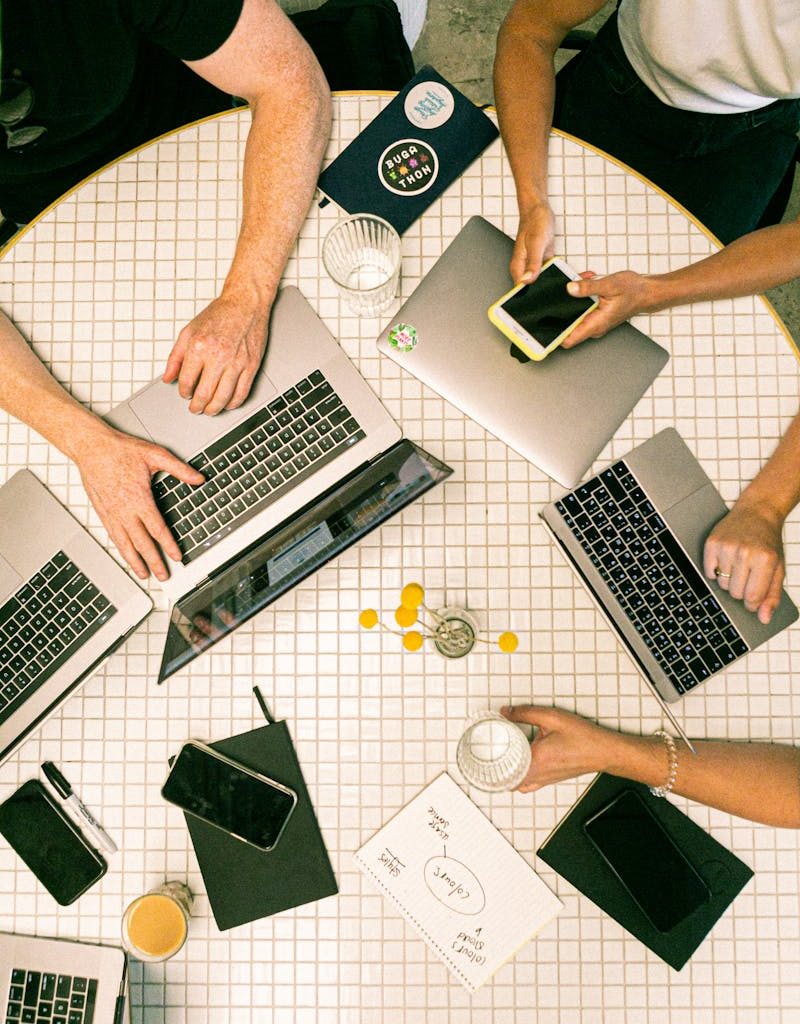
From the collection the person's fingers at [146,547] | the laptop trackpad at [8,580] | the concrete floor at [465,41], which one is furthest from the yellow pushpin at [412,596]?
the concrete floor at [465,41]

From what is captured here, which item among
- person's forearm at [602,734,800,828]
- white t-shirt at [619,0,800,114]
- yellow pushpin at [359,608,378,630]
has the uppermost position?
white t-shirt at [619,0,800,114]

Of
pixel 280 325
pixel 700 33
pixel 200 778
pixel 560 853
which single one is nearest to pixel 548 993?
pixel 560 853

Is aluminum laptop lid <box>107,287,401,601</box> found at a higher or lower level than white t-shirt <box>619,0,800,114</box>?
lower

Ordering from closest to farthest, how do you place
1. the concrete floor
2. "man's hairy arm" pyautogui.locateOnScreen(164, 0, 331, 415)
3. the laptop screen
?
the laptop screen
"man's hairy arm" pyautogui.locateOnScreen(164, 0, 331, 415)
the concrete floor

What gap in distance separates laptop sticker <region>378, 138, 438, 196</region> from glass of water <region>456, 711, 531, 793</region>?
0.82m

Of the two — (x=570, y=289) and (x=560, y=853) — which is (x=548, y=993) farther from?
(x=570, y=289)

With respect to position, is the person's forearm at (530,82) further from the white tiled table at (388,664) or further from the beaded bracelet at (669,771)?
the beaded bracelet at (669,771)

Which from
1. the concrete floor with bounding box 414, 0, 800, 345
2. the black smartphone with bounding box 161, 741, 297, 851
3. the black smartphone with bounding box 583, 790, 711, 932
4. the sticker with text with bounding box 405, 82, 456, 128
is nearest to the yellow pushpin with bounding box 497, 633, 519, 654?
the black smartphone with bounding box 583, 790, 711, 932

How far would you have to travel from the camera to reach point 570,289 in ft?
3.54

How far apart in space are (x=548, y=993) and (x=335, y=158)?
1309mm

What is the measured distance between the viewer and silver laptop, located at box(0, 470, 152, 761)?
109 cm

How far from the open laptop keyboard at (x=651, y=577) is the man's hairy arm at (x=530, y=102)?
0.35 m

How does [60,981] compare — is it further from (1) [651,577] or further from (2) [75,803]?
(1) [651,577]

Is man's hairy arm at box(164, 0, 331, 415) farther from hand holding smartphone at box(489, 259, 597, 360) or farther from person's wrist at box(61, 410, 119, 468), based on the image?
hand holding smartphone at box(489, 259, 597, 360)
